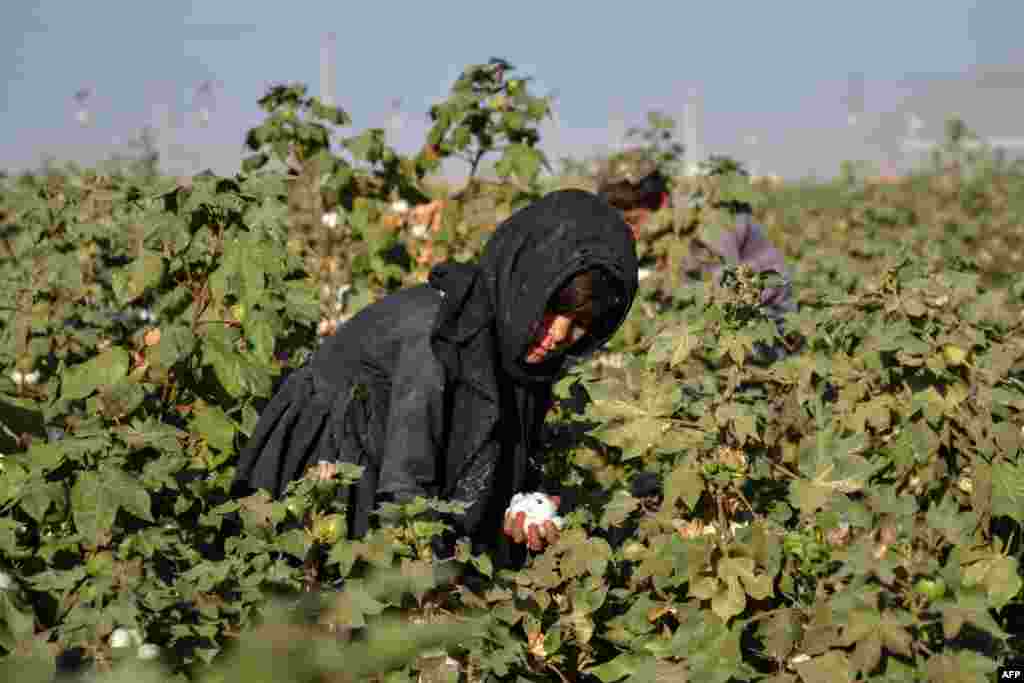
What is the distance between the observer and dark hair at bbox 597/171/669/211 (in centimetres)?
627

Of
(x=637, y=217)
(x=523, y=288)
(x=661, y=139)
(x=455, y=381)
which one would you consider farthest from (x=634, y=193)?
(x=523, y=288)

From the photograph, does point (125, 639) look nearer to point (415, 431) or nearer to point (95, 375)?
point (415, 431)

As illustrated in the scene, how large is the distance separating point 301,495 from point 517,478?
0.97m

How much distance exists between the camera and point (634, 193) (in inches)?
247

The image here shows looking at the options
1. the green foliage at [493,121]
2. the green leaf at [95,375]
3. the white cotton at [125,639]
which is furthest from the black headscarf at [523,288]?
the green foliage at [493,121]

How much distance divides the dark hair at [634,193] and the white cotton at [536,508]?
11.8 ft

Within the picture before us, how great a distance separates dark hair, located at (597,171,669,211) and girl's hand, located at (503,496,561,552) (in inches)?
142

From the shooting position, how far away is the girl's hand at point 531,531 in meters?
2.76

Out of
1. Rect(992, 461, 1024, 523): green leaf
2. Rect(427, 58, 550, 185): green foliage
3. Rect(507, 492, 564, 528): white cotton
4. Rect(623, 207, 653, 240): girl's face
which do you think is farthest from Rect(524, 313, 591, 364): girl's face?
Rect(623, 207, 653, 240): girl's face

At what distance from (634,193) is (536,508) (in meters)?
3.68

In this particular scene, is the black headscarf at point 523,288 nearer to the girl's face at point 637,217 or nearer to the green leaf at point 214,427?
the green leaf at point 214,427

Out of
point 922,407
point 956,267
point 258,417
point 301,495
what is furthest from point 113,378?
point 956,267

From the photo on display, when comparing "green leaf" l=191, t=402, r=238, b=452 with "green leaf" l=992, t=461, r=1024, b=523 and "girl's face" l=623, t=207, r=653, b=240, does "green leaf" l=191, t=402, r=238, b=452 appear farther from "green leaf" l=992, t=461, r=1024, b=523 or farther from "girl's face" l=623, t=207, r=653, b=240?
"girl's face" l=623, t=207, r=653, b=240

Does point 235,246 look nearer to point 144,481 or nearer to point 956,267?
point 144,481
